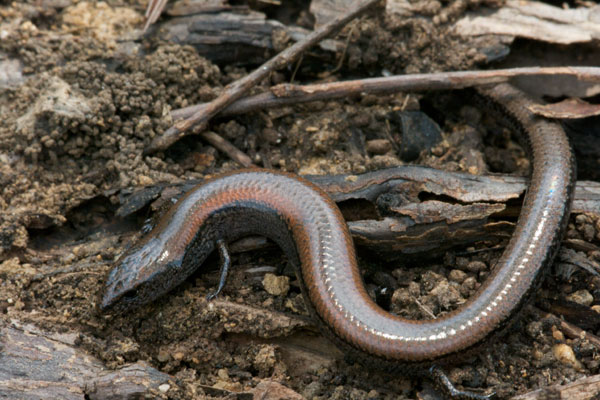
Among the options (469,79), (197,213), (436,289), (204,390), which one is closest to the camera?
(204,390)

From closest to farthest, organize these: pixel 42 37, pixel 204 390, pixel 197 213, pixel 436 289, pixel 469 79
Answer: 1. pixel 204 390
2. pixel 436 289
3. pixel 197 213
4. pixel 469 79
5. pixel 42 37

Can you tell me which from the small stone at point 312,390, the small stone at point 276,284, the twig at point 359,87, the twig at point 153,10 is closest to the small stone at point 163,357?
the small stone at point 276,284

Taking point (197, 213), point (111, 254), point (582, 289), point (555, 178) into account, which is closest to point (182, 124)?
point (197, 213)

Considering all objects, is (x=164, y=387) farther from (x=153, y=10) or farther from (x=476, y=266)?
(x=153, y=10)

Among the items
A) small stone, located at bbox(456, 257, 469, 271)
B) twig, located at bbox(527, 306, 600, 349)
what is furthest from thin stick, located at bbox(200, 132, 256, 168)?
twig, located at bbox(527, 306, 600, 349)

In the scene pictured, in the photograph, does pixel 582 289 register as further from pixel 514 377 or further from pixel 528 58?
pixel 528 58

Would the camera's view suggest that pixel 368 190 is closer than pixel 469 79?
Yes
